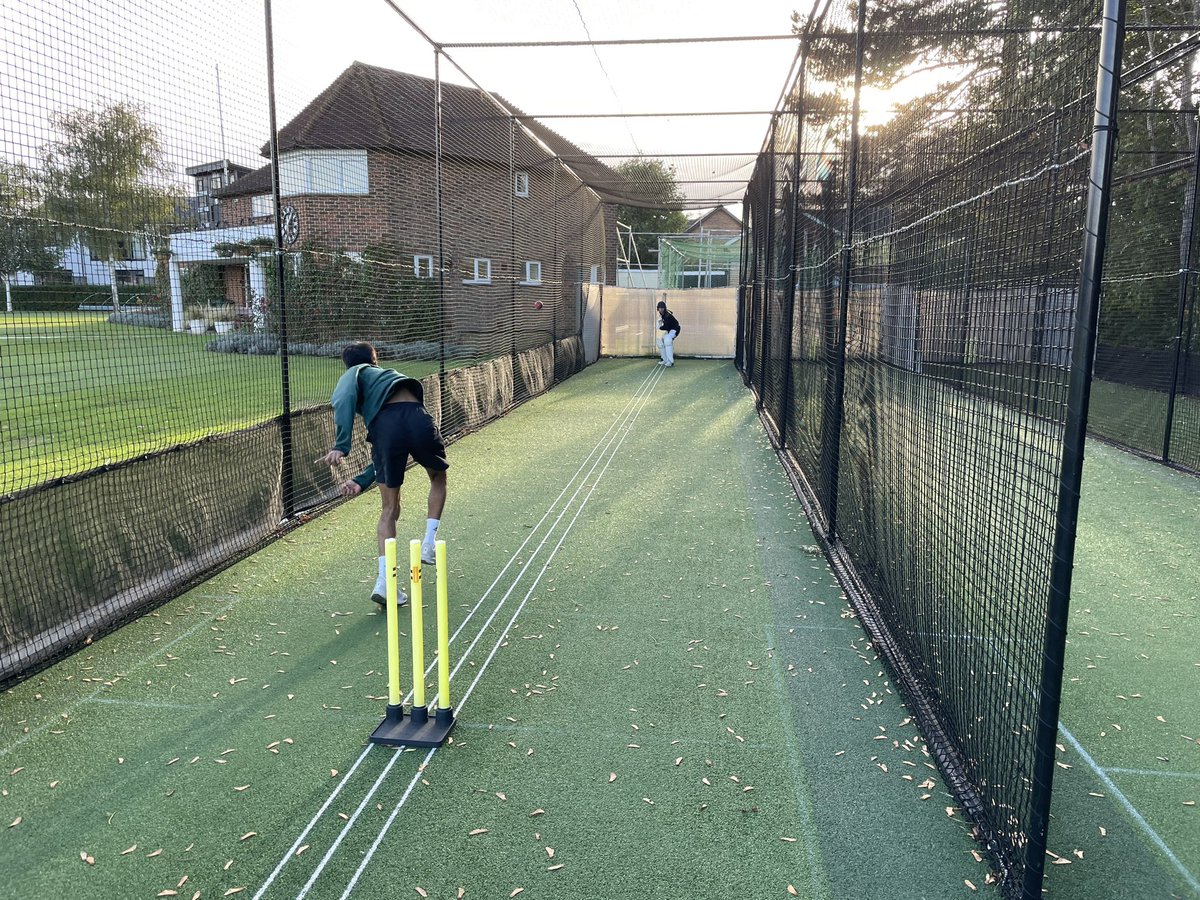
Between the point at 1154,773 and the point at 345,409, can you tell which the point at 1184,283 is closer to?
the point at 1154,773

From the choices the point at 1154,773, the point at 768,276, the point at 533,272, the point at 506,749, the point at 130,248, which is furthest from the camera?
the point at 533,272

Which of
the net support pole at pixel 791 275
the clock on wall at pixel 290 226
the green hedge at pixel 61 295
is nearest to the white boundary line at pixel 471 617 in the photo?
the net support pole at pixel 791 275

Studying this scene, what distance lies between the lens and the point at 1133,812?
9.07 feet

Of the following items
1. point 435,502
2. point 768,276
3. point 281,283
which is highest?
point 768,276

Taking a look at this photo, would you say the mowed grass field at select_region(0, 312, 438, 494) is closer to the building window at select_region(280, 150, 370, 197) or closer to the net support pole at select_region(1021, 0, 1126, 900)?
the building window at select_region(280, 150, 370, 197)

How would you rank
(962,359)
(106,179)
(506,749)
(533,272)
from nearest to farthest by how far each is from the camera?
(506,749) → (962,359) → (106,179) → (533,272)

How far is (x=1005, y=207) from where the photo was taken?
2756 mm

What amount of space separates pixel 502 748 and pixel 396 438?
2.01 meters

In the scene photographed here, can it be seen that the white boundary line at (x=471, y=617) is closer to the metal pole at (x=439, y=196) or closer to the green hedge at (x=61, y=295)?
the metal pole at (x=439, y=196)

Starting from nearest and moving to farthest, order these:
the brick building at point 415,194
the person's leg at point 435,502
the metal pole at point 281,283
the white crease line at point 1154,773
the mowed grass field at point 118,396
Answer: the white crease line at point 1154,773
the person's leg at point 435,502
the metal pole at point 281,283
the mowed grass field at point 118,396
the brick building at point 415,194

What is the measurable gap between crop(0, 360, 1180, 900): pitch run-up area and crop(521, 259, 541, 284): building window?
9.13 m

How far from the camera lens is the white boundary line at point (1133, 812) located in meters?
2.46

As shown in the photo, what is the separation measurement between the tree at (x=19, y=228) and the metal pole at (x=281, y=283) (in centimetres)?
138

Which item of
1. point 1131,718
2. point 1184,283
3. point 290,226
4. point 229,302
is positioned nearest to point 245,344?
point 229,302
